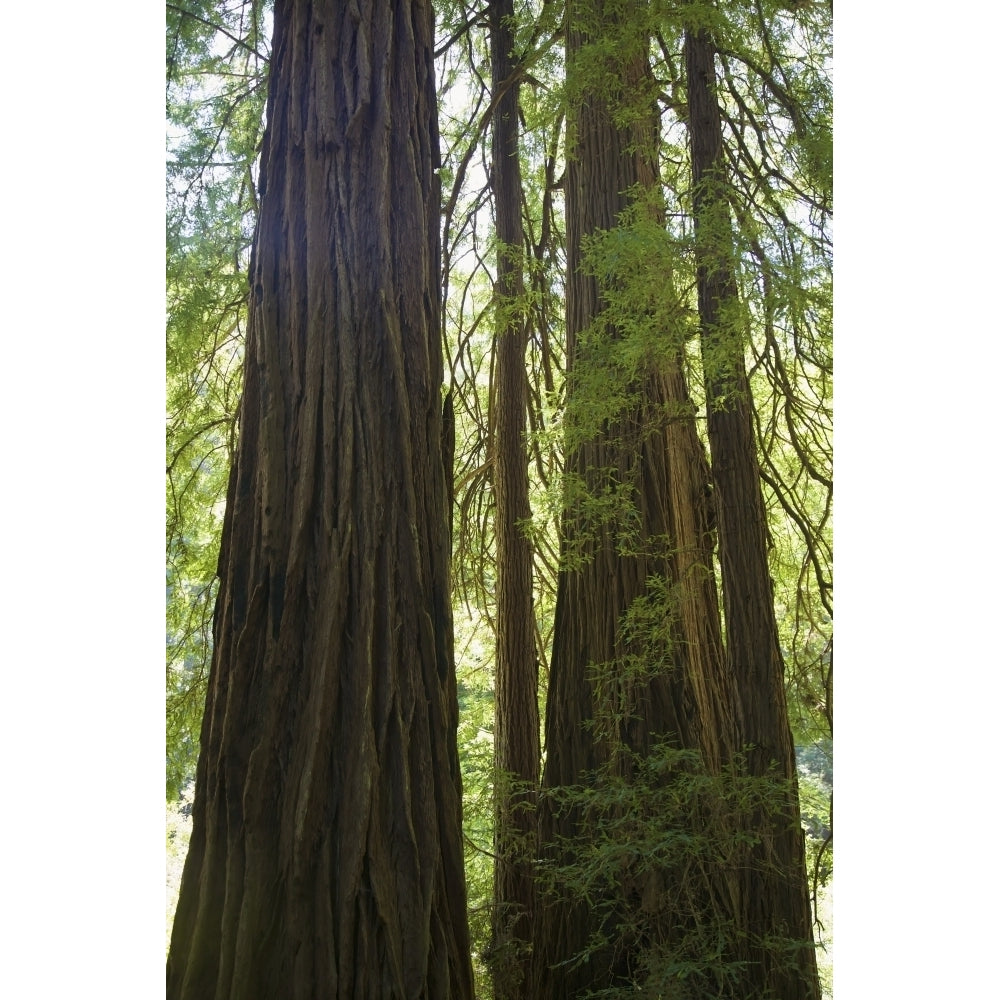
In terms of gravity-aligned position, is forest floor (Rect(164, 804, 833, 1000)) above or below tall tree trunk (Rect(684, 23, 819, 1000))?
below

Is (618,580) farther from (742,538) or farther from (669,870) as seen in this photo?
(669,870)

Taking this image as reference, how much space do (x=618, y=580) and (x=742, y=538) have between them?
0.39 metres

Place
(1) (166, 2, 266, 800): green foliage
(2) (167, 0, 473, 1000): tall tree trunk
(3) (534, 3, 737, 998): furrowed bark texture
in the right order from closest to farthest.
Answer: (2) (167, 0, 473, 1000): tall tree trunk < (3) (534, 3, 737, 998): furrowed bark texture < (1) (166, 2, 266, 800): green foliage

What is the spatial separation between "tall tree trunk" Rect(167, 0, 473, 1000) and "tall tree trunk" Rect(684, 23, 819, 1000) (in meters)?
1.06

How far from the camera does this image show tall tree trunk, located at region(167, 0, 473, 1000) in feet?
5.32

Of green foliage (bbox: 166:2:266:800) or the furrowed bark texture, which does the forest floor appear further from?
the furrowed bark texture

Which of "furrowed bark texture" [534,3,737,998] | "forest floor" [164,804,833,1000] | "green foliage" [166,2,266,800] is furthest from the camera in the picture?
"green foliage" [166,2,266,800]

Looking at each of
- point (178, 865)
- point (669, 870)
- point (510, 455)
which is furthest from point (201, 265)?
point (669, 870)

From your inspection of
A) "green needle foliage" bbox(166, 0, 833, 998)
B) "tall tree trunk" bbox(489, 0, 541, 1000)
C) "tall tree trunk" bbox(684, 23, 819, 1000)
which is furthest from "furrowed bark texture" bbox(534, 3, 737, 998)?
"tall tree trunk" bbox(489, 0, 541, 1000)

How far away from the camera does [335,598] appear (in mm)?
1667
